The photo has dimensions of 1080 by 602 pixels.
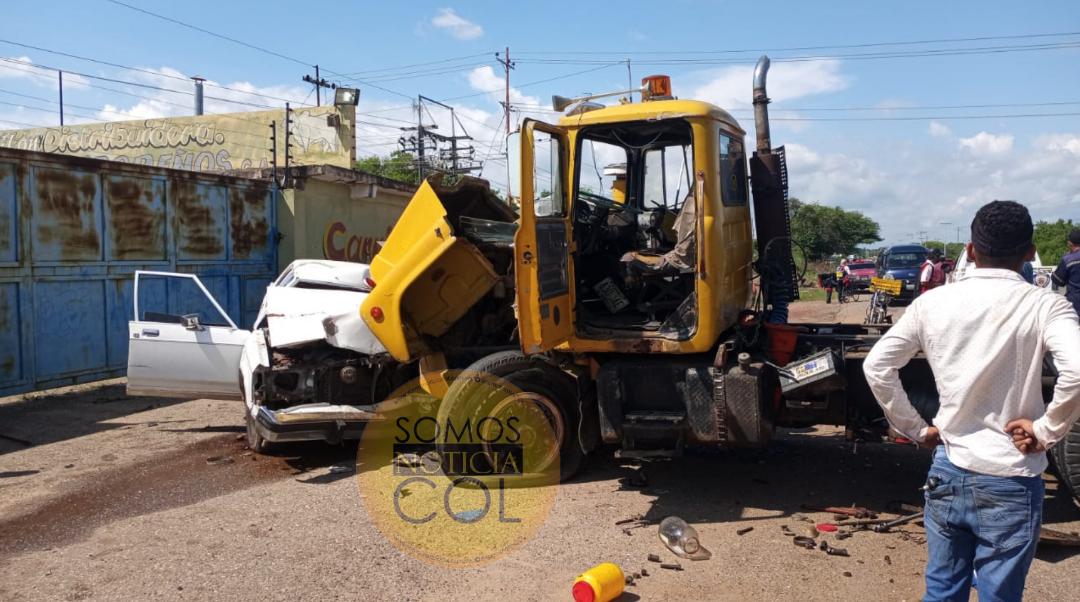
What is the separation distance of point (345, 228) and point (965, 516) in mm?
14017

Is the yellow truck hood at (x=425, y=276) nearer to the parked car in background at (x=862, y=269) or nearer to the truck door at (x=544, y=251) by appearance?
the truck door at (x=544, y=251)

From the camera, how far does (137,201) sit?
10.8 metres

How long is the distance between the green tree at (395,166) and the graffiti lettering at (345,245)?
24.5 metres

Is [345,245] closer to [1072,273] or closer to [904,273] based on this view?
[1072,273]

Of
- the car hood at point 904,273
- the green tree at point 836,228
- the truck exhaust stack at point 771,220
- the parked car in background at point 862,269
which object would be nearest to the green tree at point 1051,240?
the parked car in background at point 862,269

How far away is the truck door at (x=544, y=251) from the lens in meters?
5.04

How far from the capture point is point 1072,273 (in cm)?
795

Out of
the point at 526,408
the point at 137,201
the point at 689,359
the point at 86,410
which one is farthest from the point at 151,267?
the point at 689,359

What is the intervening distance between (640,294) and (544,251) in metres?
1.00

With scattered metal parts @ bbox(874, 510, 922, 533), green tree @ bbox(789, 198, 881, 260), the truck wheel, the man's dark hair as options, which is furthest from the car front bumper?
green tree @ bbox(789, 198, 881, 260)

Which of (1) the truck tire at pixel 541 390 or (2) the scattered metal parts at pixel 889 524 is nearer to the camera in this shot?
(2) the scattered metal parts at pixel 889 524

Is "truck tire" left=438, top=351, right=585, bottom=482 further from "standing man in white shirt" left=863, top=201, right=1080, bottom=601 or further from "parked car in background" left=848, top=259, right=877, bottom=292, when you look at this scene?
"parked car in background" left=848, top=259, right=877, bottom=292

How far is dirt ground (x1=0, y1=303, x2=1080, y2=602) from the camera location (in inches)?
160

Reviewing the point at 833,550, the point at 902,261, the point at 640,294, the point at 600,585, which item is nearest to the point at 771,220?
the point at 640,294
